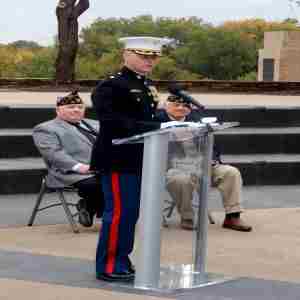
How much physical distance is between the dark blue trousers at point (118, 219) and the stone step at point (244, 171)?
4075 millimetres

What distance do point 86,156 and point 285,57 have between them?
94.1 ft

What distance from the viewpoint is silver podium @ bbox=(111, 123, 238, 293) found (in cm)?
668

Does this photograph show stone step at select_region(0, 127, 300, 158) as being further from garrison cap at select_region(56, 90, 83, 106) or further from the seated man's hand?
the seated man's hand

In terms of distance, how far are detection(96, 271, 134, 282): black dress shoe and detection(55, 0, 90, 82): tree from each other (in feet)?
50.7

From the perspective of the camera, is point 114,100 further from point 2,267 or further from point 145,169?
point 2,267

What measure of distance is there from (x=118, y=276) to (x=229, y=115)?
6794mm

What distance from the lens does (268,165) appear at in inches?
481

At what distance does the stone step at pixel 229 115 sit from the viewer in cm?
1240

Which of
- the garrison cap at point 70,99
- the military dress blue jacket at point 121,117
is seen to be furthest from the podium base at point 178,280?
the garrison cap at point 70,99

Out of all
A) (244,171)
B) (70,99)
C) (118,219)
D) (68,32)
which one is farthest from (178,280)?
(68,32)

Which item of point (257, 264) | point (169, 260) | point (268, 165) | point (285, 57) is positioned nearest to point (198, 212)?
point (169, 260)

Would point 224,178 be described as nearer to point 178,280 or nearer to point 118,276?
point 178,280

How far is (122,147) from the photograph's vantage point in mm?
6895

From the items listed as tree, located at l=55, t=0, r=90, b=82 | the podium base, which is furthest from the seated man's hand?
tree, located at l=55, t=0, r=90, b=82
